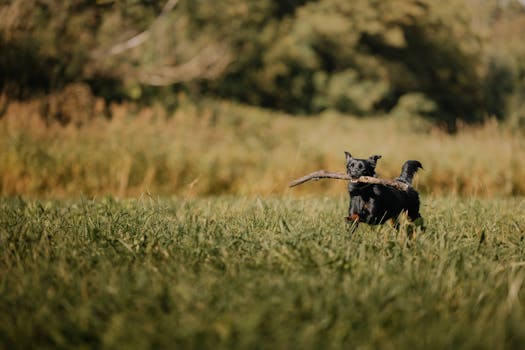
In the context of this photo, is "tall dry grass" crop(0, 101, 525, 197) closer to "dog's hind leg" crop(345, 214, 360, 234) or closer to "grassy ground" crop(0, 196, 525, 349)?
"dog's hind leg" crop(345, 214, 360, 234)

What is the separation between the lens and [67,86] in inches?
470

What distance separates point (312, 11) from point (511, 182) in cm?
1586

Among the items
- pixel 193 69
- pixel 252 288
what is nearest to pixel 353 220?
pixel 252 288

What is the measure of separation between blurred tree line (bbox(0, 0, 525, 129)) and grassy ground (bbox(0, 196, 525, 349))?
7.83m

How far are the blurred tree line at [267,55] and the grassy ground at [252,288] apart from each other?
308 inches

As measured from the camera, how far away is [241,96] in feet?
68.5

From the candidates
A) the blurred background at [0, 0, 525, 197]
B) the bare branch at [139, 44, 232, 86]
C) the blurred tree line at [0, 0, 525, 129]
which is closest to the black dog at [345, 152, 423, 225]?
the blurred background at [0, 0, 525, 197]

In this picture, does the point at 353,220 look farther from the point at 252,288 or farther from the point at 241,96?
the point at 241,96

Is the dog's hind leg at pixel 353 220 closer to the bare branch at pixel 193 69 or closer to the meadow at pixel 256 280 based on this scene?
the meadow at pixel 256 280

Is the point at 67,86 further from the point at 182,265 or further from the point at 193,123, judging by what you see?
the point at 182,265

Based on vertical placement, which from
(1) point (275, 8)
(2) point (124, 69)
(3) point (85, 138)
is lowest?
(3) point (85, 138)

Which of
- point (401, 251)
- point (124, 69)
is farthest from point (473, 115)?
point (401, 251)

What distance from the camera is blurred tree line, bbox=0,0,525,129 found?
11.9 metres

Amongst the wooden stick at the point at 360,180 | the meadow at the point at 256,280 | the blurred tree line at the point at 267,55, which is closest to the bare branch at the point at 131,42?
the blurred tree line at the point at 267,55
